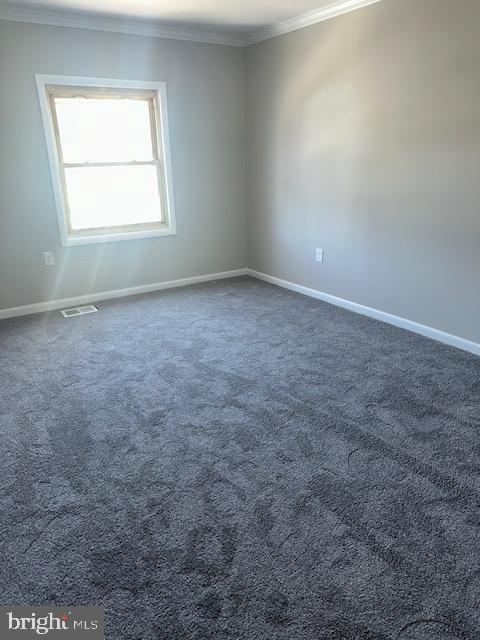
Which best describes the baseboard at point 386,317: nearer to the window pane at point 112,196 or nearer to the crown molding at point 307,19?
the window pane at point 112,196

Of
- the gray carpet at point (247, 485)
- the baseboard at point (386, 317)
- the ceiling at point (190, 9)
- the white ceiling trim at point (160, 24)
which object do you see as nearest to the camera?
the gray carpet at point (247, 485)

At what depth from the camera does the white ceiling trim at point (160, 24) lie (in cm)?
347

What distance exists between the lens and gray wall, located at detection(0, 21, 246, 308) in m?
3.71

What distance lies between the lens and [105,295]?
448 centimetres

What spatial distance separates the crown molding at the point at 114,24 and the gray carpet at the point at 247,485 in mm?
2529

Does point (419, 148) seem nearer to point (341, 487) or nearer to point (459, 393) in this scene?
point (459, 393)

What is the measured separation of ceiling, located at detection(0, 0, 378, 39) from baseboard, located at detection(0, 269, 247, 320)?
229cm

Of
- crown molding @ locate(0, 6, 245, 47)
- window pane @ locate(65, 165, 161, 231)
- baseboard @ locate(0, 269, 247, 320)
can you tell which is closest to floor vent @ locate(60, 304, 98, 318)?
baseboard @ locate(0, 269, 247, 320)

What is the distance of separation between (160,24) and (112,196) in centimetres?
154

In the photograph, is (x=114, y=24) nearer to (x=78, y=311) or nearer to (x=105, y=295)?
(x=105, y=295)

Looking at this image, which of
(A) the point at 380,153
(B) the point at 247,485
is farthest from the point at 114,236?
(B) the point at 247,485

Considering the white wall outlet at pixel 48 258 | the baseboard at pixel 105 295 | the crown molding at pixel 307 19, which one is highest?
the crown molding at pixel 307 19

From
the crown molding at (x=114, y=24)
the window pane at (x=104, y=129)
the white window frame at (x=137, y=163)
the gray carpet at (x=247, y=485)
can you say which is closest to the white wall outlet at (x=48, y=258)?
the white window frame at (x=137, y=163)

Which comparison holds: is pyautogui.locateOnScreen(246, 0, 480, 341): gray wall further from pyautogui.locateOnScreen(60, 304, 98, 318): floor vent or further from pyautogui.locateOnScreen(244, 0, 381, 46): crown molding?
pyautogui.locateOnScreen(60, 304, 98, 318): floor vent
